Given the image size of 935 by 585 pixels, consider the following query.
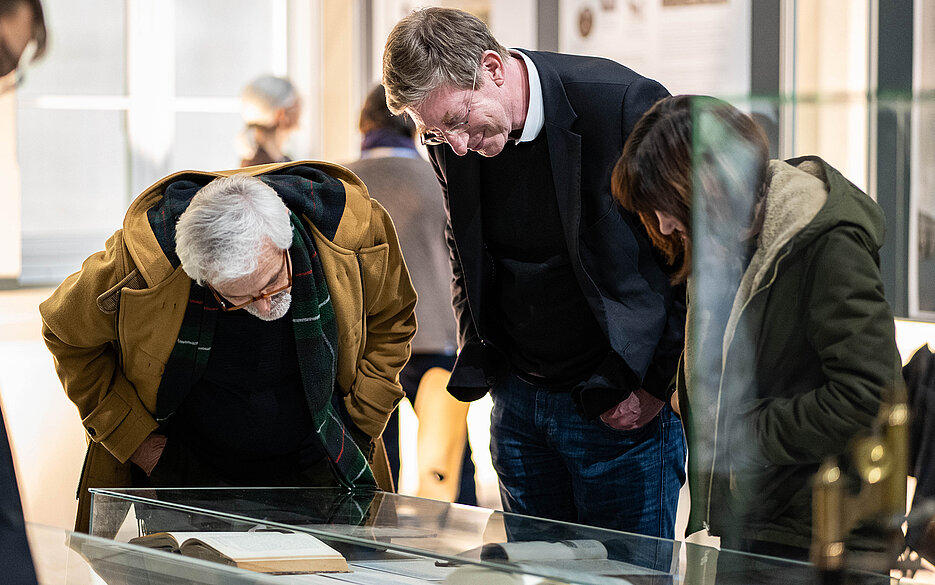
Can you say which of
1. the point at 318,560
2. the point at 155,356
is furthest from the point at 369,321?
the point at 318,560

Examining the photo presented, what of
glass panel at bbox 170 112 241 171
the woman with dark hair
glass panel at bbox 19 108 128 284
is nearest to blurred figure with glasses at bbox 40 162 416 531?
the woman with dark hair

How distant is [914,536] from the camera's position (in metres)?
1.29

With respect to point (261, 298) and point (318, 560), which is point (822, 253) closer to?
point (318, 560)

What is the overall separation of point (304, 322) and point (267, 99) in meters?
1.56

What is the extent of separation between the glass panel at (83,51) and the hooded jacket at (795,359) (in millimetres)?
3458

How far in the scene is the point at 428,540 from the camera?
1.61 m

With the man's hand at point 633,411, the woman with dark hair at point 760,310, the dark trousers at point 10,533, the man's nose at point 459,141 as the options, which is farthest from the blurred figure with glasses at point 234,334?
the dark trousers at point 10,533

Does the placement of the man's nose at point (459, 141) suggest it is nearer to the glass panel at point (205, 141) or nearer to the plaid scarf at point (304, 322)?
the plaid scarf at point (304, 322)

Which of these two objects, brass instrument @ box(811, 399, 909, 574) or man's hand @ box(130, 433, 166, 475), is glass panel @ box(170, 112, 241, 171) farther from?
brass instrument @ box(811, 399, 909, 574)

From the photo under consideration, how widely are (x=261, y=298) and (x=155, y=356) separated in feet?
0.78

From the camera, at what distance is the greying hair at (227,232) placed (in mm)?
1865

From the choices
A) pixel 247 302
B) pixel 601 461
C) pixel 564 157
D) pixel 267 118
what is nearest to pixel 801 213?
pixel 564 157

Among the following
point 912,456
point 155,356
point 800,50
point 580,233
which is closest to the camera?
point 912,456

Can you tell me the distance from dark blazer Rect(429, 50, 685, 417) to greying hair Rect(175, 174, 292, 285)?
386 millimetres
